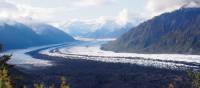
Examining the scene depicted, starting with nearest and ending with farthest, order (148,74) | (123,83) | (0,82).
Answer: (0,82)
(123,83)
(148,74)

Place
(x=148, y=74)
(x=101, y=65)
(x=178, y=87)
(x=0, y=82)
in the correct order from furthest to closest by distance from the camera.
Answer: (x=101, y=65), (x=148, y=74), (x=178, y=87), (x=0, y=82)

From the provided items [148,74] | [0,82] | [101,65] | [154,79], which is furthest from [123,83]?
[0,82]

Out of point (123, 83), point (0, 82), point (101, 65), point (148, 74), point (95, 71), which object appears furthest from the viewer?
point (101, 65)

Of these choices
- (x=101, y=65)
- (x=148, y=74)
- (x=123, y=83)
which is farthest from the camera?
(x=101, y=65)

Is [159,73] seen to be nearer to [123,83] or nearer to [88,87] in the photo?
[123,83]

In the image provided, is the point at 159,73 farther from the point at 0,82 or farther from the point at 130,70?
the point at 0,82

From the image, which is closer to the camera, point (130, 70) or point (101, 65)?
point (130, 70)

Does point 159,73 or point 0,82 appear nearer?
point 0,82

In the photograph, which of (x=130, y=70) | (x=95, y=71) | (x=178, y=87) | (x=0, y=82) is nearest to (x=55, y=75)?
(x=95, y=71)
